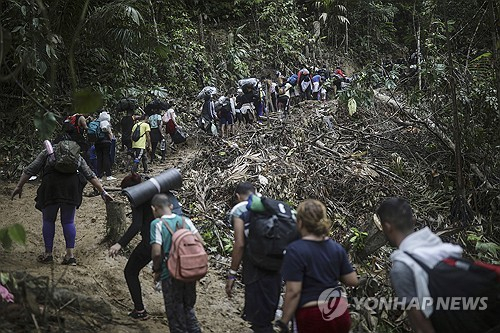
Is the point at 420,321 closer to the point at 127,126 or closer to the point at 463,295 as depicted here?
the point at 463,295

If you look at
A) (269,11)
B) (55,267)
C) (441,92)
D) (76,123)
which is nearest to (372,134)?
(441,92)

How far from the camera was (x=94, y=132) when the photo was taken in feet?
33.3

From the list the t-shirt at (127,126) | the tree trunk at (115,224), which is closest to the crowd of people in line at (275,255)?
the tree trunk at (115,224)

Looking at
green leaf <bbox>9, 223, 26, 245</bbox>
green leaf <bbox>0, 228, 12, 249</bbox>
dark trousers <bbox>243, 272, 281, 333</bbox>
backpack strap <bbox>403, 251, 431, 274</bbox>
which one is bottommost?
dark trousers <bbox>243, 272, 281, 333</bbox>

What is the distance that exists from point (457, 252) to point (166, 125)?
10010mm

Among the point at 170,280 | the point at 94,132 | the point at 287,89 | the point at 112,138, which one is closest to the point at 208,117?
the point at 112,138

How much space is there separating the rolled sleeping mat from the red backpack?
786mm

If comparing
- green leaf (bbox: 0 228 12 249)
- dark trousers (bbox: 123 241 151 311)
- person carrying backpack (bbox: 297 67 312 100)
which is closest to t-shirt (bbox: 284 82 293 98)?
person carrying backpack (bbox: 297 67 312 100)

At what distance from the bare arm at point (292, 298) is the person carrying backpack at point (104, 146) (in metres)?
7.31

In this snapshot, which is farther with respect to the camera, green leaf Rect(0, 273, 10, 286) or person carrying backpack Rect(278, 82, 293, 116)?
person carrying backpack Rect(278, 82, 293, 116)

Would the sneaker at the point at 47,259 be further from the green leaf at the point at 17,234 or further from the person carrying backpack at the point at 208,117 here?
the person carrying backpack at the point at 208,117

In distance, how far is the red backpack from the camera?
4254 mm

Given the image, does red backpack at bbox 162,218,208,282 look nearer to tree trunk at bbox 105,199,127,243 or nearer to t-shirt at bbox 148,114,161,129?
tree trunk at bbox 105,199,127,243

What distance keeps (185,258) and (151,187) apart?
1.04m
